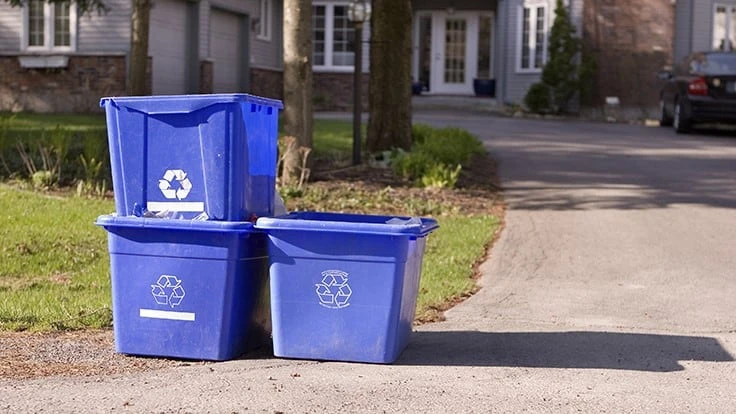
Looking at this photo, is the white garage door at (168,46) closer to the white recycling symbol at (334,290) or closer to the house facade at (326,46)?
the house facade at (326,46)

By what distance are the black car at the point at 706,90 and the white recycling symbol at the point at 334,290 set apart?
1696 cm

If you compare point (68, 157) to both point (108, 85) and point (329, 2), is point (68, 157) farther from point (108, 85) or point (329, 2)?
point (329, 2)

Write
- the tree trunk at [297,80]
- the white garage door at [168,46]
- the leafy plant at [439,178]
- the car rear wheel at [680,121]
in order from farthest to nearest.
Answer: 1. the white garage door at [168,46]
2. the car rear wheel at [680,121]
3. the leafy plant at [439,178]
4. the tree trunk at [297,80]

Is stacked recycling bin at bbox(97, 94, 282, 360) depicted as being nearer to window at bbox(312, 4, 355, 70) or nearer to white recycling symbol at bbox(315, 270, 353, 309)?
white recycling symbol at bbox(315, 270, 353, 309)

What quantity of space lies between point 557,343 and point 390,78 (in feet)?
30.3

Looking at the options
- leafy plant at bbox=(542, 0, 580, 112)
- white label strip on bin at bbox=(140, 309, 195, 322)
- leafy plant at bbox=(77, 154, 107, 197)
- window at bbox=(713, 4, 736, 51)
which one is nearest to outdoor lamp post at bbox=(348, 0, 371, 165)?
leafy plant at bbox=(77, 154, 107, 197)

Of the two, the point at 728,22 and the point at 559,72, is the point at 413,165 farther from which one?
the point at 728,22

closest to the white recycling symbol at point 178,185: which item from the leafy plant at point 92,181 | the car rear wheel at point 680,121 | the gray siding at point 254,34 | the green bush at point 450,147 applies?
the leafy plant at point 92,181

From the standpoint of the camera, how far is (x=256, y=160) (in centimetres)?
636

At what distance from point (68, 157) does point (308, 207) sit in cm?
323

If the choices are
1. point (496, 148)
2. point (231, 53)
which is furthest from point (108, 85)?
point (496, 148)

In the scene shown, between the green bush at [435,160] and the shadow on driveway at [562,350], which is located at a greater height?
the green bush at [435,160]

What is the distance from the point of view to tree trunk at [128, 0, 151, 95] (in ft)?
48.6

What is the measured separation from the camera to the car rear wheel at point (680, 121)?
22.5 meters
